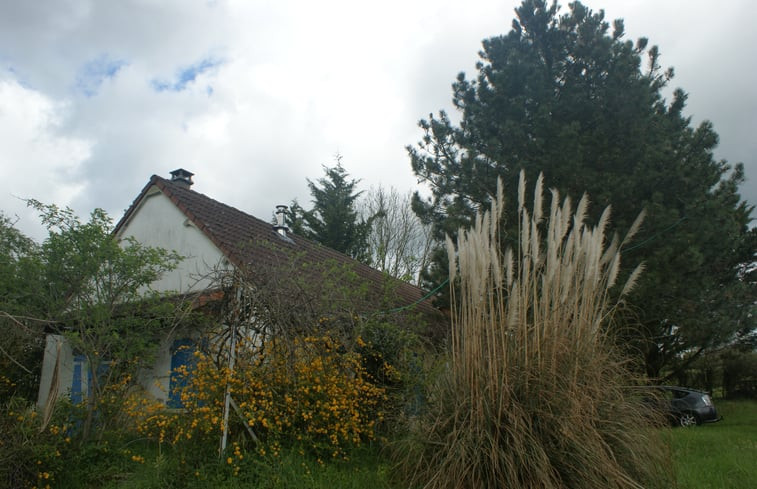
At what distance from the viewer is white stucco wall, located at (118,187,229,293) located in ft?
29.1

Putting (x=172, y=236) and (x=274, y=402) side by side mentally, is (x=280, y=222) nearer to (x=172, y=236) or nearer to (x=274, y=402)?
(x=172, y=236)

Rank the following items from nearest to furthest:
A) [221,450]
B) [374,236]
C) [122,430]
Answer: [221,450] → [122,430] → [374,236]

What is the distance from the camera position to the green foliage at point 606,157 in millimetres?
7152

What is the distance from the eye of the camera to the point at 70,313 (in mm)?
5641

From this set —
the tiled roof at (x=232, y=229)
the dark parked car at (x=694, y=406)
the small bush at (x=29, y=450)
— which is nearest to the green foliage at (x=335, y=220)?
the tiled roof at (x=232, y=229)

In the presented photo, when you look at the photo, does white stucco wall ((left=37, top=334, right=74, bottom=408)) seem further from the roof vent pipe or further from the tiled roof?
the roof vent pipe

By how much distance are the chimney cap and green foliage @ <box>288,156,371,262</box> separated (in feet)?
22.0

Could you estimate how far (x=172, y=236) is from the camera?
31.7ft

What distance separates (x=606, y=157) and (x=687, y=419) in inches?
234

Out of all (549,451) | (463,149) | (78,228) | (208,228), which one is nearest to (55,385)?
(78,228)

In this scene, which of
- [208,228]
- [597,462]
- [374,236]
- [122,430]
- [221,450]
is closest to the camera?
[597,462]

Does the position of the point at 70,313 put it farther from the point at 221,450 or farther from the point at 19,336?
the point at 221,450

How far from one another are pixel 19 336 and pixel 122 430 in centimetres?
223

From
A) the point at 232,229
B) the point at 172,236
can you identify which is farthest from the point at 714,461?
the point at 172,236
